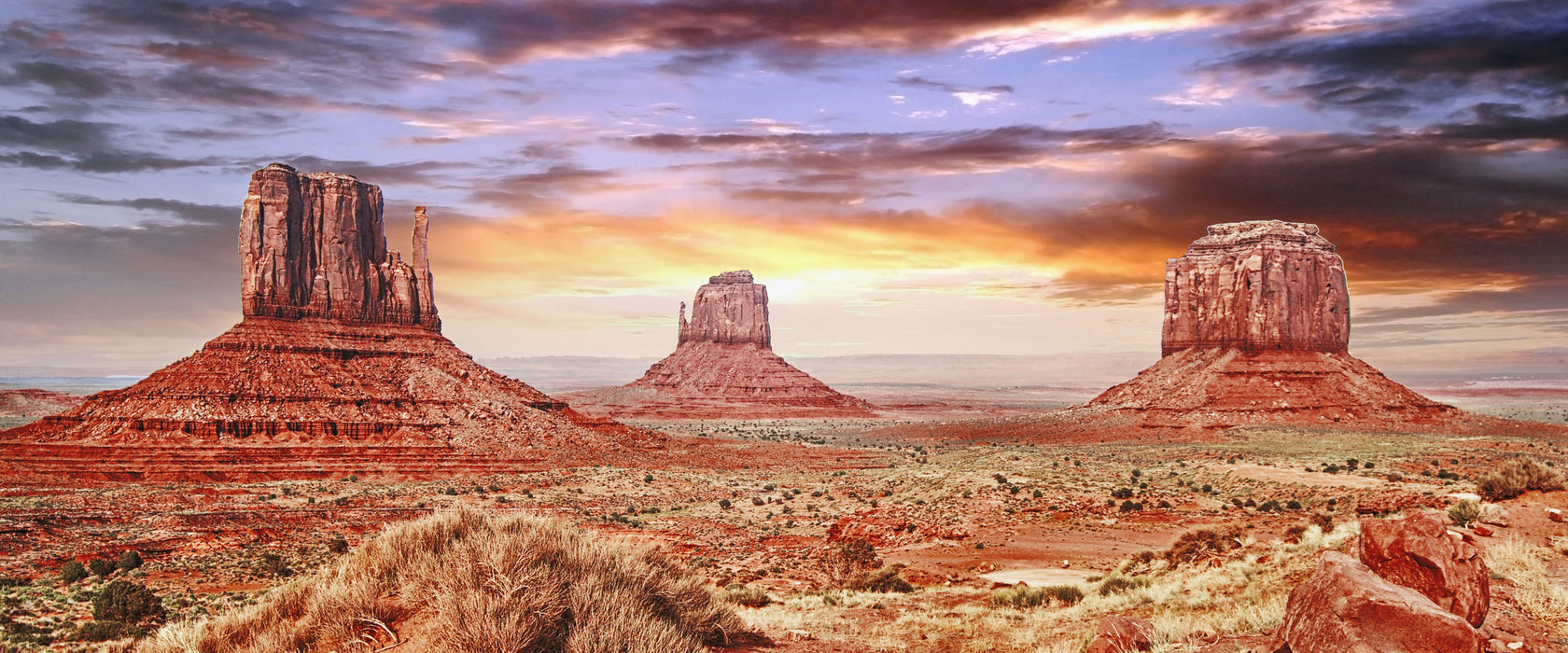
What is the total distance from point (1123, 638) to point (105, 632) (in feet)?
53.5

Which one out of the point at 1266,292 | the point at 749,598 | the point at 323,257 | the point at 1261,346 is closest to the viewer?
the point at 749,598

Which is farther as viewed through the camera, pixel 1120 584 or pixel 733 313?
pixel 733 313

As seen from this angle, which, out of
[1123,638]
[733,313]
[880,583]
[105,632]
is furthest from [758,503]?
[733,313]

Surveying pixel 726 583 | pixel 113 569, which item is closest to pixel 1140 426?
pixel 726 583

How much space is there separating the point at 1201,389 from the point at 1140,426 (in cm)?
781

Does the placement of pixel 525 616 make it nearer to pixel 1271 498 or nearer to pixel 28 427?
pixel 1271 498

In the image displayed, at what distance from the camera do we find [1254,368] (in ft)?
246

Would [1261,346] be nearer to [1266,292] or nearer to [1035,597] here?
[1266,292]

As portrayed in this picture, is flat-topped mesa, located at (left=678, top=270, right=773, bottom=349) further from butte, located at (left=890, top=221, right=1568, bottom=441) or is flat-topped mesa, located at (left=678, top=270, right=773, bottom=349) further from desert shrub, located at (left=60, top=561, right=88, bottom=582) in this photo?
desert shrub, located at (left=60, top=561, right=88, bottom=582)

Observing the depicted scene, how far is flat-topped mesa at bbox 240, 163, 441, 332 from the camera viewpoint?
61.0 m

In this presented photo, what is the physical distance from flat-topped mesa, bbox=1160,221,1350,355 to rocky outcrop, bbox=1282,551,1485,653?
77443 mm

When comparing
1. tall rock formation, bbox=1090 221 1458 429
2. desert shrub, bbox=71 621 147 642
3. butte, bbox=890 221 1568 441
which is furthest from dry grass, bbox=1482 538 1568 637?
tall rock formation, bbox=1090 221 1458 429

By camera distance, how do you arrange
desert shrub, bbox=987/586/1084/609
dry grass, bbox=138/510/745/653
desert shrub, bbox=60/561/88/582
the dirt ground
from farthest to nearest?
desert shrub, bbox=60/561/88/582 < desert shrub, bbox=987/586/1084/609 < the dirt ground < dry grass, bbox=138/510/745/653

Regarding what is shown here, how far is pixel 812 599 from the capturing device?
688 inches
